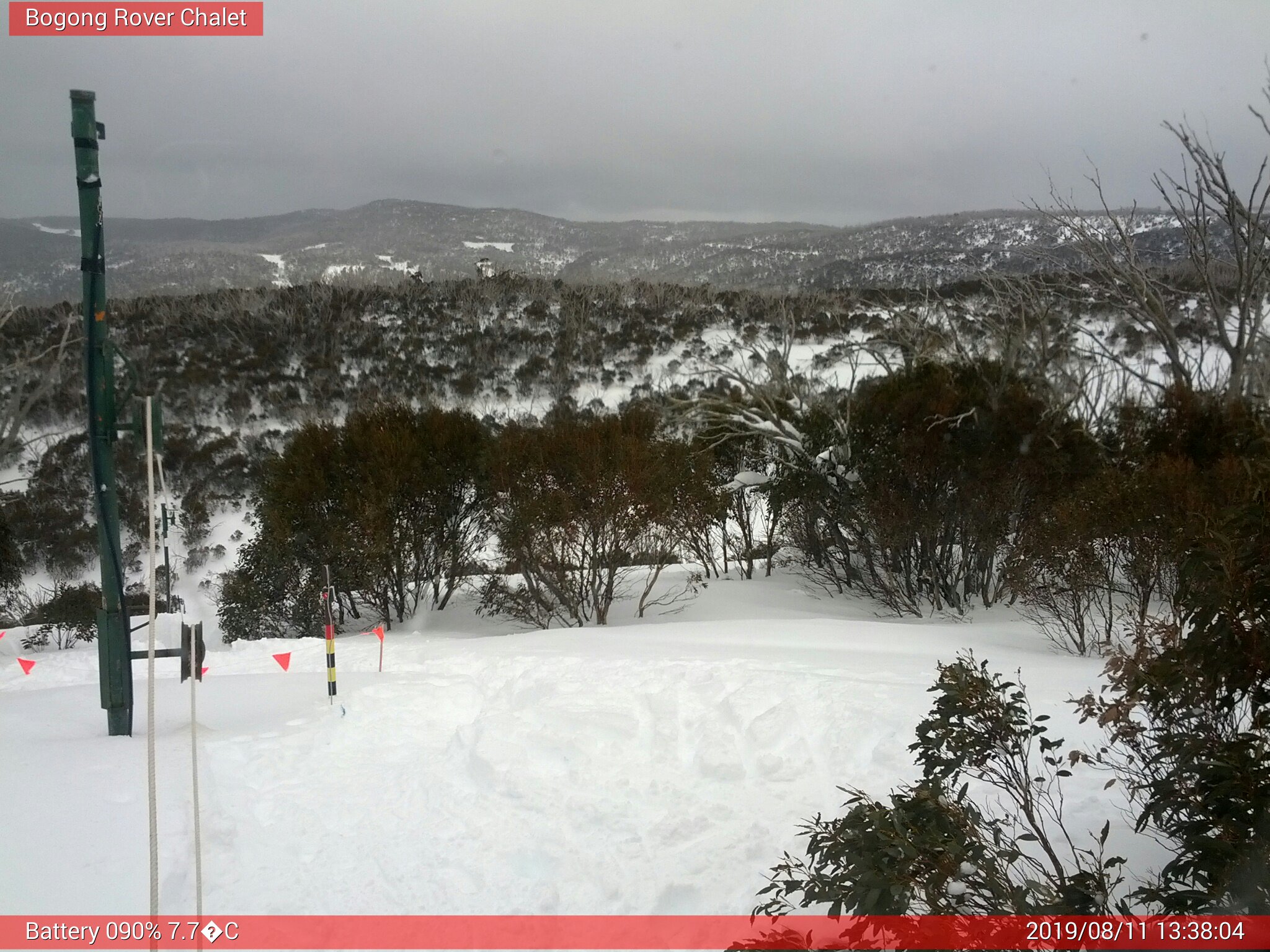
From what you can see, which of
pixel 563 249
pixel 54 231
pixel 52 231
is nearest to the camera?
pixel 54 231

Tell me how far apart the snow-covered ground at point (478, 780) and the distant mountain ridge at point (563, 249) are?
2448 centimetres

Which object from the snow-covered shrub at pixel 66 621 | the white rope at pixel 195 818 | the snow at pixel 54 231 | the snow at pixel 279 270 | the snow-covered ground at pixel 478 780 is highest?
the snow at pixel 279 270

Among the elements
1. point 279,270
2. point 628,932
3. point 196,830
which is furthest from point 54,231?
point 279,270

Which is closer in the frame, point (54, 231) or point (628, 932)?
point (628, 932)

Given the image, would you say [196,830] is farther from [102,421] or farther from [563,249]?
[563,249]

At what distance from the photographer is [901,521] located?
12.3 meters

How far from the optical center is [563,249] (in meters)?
57.0

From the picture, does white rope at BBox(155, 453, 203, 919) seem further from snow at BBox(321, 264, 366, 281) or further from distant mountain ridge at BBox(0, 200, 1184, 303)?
snow at BBox(321, 264, 366, 281)

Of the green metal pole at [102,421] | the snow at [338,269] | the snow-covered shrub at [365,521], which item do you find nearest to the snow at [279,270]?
the snow at [338,269]

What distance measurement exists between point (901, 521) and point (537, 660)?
7.07 m

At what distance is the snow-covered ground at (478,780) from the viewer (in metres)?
3.63

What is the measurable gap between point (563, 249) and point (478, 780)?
55.3 metres

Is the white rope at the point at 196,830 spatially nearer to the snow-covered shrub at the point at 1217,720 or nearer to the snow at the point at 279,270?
the snow-covered shrub at the point at 1217,720

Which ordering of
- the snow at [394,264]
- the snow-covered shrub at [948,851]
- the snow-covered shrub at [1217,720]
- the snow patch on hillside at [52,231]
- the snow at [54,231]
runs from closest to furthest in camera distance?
1. the snow-covered shrub at [1217,720]
2. the snow-covered shrub at [948,851]
3. the snow at [54,231]
4. the snow patch on hillside at [52,231]
5. the snow at [394,264]
